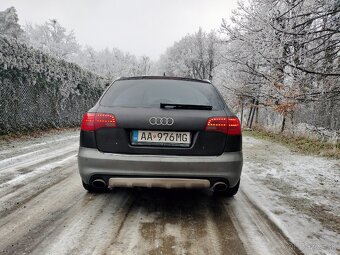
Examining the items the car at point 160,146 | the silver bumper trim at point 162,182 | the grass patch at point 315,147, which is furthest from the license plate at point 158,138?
the grass patch at point 315,147

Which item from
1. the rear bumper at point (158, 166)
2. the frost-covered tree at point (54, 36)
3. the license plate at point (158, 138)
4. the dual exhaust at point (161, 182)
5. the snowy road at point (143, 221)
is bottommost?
the snowy road at point (143, 221)

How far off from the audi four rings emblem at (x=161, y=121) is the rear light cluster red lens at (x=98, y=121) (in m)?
0.40

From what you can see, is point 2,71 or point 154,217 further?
point 2,71

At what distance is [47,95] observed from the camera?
13.4 m

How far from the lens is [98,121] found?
342cm

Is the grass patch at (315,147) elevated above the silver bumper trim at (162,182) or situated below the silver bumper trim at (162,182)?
below

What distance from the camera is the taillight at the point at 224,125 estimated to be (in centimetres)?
340

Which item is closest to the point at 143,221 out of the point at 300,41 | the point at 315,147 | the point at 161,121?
the point at 161,121

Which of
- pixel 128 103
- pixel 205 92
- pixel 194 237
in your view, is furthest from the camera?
pixel 205 92

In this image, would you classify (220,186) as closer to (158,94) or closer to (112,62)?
(158,94)

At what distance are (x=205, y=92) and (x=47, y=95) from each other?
434 inches

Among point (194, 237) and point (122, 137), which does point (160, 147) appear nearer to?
point (122, 137)

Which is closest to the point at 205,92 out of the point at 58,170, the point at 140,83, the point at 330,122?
the point at 140,83

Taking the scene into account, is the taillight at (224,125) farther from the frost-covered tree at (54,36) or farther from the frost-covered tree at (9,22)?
the frost-covered tree at (54,36)
